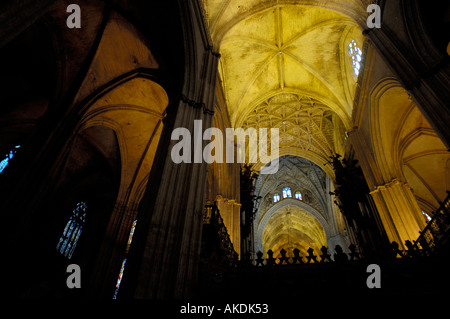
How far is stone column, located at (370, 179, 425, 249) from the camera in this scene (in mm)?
7453

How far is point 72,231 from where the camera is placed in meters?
12.0

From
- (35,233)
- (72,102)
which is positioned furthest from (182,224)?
(35,233)

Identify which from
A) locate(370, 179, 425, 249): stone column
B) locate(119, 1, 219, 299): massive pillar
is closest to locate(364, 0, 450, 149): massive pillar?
locate(370, 179, 425, 249): stone column

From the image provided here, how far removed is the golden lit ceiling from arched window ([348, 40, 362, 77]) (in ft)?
1.19

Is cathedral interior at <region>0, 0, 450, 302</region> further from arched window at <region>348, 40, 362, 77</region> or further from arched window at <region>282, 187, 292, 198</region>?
arched window at <region>282, 187, 292, 198</region>

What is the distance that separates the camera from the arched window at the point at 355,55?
34.4ft

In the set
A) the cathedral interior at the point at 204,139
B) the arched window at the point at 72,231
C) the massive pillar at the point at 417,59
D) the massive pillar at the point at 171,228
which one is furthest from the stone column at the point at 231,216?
the arched window at the point at 72,231

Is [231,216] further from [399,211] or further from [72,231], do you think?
[72,231]

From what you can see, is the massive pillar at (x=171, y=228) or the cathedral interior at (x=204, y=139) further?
the cathedral interior at (x=204, y=139)

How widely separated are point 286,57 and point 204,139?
931 centimetres

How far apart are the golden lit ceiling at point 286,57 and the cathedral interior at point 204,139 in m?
0.07

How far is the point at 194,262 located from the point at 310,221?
2140 centimetres

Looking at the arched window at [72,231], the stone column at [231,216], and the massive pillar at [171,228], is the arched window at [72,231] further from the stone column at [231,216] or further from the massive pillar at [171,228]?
the massive pillar at [171,228]

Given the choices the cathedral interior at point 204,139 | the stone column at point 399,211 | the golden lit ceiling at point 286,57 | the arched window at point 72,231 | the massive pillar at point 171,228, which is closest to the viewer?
the massive pillar at point 171,228
